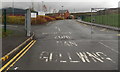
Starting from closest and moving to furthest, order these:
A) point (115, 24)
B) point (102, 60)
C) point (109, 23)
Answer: point (102, 60), point (115, 24), point (109, 23)

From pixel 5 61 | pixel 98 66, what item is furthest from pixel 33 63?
pixel 98 66

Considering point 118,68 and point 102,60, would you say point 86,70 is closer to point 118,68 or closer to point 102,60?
point 118,68

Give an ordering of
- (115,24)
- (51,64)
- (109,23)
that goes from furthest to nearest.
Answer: (109,23) → (115,24) → (51,64)

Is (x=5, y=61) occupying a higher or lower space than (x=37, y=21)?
lower

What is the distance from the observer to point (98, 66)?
7215 millimetres

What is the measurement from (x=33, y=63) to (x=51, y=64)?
32.2 inches

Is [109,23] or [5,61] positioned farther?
[109,23]

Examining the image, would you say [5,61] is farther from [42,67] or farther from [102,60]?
[102,60]

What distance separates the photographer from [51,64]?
753cm

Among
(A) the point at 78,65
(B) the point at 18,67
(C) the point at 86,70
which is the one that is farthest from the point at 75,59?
(B) the point at 18,67

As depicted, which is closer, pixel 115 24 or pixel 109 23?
pixel 115 24

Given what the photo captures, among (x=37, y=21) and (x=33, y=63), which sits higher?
(x=37, y=21)

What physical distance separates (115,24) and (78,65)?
92.0ft

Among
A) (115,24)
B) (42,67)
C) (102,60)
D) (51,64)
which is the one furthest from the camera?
(115,24)
